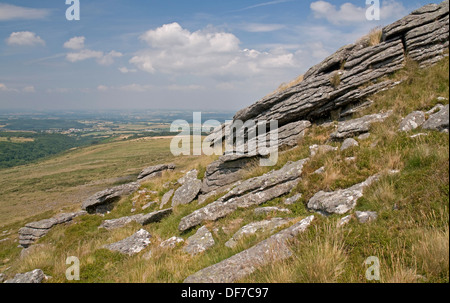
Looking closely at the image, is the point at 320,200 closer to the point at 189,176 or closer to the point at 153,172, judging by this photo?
the point at 189,176

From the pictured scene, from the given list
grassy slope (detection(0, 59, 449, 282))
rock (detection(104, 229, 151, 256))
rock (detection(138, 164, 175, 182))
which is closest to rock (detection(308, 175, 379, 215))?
grassy slope (detection(0, 59, 449, 282))

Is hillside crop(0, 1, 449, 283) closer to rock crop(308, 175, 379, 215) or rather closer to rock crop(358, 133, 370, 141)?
rock crop(308, 175, 379, 215)

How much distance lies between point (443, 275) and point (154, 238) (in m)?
11.3

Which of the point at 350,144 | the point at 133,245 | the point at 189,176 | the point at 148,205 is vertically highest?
the point at 350,144

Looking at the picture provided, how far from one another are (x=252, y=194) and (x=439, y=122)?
28.5 ft

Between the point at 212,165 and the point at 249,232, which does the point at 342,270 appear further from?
the point at 212,165

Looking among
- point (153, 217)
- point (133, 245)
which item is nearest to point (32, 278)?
point (133, 245)

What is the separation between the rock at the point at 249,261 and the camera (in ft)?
19.1

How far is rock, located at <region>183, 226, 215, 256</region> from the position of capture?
363 inches

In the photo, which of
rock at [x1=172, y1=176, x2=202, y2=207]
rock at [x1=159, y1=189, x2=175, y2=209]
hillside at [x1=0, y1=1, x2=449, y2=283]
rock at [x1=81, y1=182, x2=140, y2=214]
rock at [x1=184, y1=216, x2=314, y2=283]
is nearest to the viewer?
hillside at [x1=0, y1=1, x2=449, y2=283]

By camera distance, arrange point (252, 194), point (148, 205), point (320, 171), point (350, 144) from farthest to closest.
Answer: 1. point (148, 205)
2. point (252, 194)
3. point (350, 144)
4. point (320, 171)

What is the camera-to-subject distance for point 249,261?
20.1 ft

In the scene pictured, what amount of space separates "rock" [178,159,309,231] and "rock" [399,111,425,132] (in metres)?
4.93

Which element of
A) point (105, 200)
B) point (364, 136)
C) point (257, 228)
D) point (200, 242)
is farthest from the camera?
point (105, 200)
